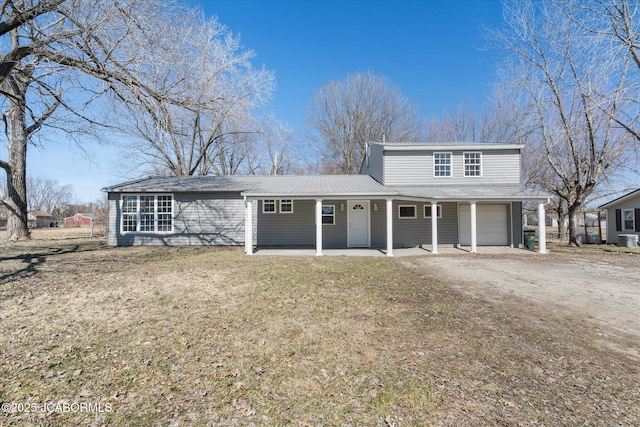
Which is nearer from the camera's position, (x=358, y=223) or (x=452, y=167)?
(x=358, y=223)

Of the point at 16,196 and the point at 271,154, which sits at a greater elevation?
the point at 271,154

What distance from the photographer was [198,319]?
4.61m

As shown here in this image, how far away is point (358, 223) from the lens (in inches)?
552

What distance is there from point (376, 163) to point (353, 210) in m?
3.88

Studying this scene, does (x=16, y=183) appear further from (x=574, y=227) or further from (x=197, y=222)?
(x=574, y=227)

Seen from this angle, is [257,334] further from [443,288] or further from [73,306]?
[443,288]

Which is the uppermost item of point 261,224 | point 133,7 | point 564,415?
point 133,7

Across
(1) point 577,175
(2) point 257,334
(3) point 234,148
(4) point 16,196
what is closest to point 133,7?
(2) point 257,334

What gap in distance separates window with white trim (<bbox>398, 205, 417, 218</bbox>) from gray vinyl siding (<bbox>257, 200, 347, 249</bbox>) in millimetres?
2748

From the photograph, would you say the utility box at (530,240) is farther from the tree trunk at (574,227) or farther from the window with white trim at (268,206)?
the window with white trim at (268,206)

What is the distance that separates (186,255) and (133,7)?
8064mm

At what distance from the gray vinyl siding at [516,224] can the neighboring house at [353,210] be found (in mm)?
41

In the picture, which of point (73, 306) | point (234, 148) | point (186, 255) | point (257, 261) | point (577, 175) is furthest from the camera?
point (234, 148)

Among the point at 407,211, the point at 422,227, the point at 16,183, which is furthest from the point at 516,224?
the point at 16,183
